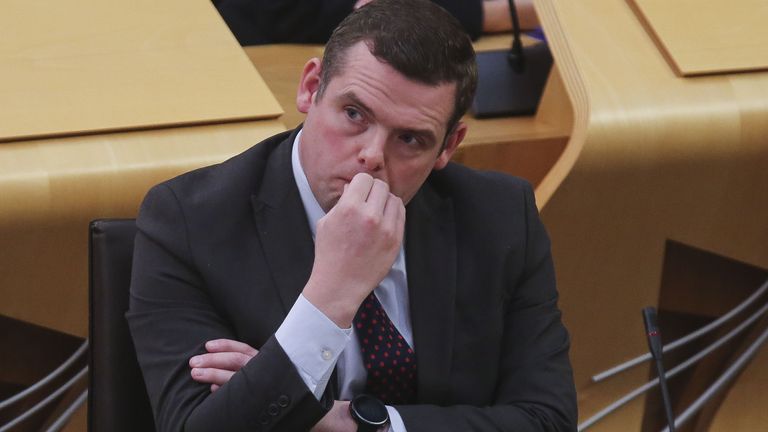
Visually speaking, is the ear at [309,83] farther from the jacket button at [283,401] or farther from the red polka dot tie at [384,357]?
the jacket button at [283,401]

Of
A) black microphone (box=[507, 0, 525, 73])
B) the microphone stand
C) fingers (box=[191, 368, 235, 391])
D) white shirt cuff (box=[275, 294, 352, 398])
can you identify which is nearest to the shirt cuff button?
white shirt cuff (box=[275, 294, 352, 398])

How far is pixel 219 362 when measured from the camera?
1.49m

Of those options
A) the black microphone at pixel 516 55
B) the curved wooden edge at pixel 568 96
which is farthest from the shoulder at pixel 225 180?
the black microphone at pixel 516 55

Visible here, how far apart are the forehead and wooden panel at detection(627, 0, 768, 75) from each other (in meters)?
0.83

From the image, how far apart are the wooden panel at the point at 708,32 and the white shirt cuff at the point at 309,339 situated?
1.02 meters

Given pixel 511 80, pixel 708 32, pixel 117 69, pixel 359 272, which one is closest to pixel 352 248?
pixel 359 272

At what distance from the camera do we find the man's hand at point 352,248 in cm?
146

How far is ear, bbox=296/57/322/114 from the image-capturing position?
1596 mm

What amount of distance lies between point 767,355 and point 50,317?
1.24 meters

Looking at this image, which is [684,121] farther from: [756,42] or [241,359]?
[241,359]

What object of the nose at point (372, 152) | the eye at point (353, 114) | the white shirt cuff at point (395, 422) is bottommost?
the white shirt cuff at point (395, 422)

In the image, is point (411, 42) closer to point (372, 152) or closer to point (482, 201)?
point (372, 152)

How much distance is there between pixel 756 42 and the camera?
231 cm

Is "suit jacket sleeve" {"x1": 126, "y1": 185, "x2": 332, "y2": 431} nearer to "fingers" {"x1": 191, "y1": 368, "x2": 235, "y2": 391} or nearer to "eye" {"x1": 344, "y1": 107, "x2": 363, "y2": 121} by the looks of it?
"fingers" {"x1": 191, "y1": 368, "x2": 235, "y2": 391}
